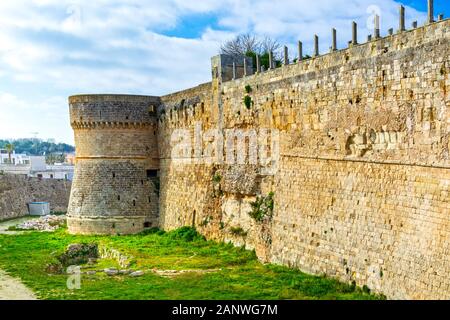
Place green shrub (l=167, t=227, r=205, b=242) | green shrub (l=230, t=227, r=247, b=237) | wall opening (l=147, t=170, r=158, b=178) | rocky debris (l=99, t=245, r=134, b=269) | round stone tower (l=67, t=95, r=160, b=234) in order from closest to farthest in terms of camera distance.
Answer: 1. rocky debris (l=99, t=245, r=134, b=269)
2. green shrub (l=230, t=227, r=247, b=237)
3. green shrub (l=167, t=227, r=205, b=242)
4. round stone tower (l=67, t=95, r=160, b=234)
5. wall opening (l=147, t=170, r=158, b=178)

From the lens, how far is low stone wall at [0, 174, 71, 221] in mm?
36656

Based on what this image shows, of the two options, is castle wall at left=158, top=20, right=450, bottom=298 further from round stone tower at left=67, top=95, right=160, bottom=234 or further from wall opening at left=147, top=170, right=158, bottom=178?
wall opening at left=147, top=170, right=158, bottom=178

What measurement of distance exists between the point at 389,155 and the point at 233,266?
641cm

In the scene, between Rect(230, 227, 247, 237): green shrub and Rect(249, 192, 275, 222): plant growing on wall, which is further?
Rect(230, 227, 247, 237): green shrub

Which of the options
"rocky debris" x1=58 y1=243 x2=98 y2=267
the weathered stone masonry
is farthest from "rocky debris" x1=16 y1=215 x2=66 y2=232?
the weathered stone masonry

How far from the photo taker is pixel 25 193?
39062mm

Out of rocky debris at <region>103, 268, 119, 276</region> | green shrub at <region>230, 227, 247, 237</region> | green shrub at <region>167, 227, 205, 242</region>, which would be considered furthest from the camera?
green shrub at <region>167, 227, 205, 242</region>

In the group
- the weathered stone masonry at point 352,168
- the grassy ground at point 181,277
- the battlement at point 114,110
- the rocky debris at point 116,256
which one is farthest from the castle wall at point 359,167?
the battlement at point 114,110

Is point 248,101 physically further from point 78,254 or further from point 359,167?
point 78,254

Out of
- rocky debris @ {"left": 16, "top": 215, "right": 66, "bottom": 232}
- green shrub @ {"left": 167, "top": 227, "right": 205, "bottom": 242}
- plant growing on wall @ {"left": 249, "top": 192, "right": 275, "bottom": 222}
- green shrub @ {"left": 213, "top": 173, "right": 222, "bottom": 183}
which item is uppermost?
green shrub @ {"left": 213, "top": 173, "right": 222, "bottom": 183}

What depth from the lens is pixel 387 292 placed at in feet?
39.7

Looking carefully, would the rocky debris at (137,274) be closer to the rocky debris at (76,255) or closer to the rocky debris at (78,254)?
the rocky debris at (76,255)

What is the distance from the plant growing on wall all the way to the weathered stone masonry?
0.24m
